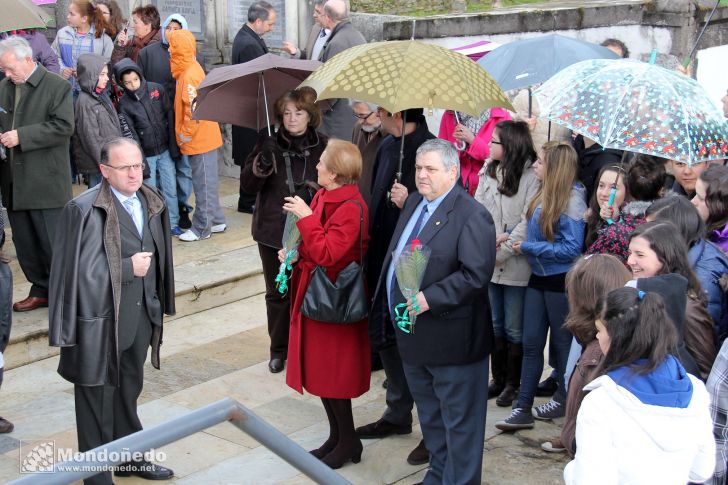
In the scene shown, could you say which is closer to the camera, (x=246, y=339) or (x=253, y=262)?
(x=246, y=339)

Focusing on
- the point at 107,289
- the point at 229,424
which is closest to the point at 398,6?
the point at 229,424

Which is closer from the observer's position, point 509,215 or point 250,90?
point 509,215

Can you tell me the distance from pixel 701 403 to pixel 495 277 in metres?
2.73

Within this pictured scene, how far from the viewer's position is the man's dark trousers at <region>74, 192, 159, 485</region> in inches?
190

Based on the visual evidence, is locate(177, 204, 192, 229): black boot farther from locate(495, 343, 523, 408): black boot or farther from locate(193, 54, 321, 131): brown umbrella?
locate(495, 343, 523, 408): black boot

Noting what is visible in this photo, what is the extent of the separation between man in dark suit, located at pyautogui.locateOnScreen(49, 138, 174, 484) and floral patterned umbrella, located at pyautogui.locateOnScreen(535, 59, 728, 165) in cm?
222

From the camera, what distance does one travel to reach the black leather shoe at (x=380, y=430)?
5676 millimetres

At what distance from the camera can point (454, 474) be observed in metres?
4.78

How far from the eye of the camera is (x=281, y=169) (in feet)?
20.7

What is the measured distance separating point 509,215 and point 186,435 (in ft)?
12.0

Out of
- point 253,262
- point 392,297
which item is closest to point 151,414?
point 392,297

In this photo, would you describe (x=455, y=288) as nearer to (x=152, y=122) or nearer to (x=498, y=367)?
(x=498, y=367)

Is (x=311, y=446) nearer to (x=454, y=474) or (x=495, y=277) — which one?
(x=454, y=474)

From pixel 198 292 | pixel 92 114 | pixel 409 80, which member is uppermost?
pixel 409 80
